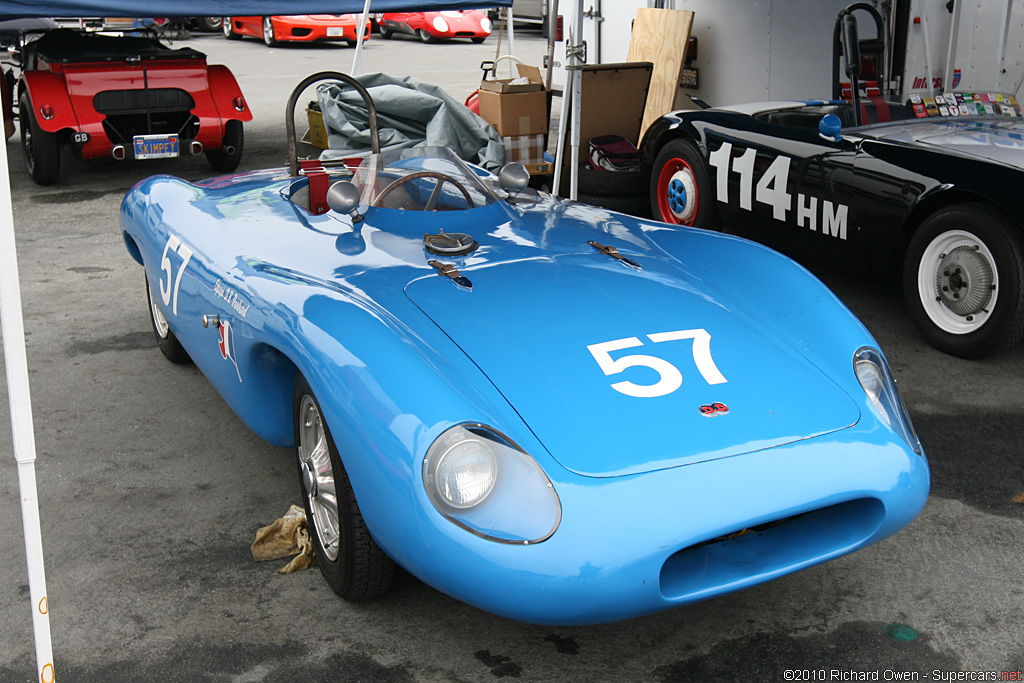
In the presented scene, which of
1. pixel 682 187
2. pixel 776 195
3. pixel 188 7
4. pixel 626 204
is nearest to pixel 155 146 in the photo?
pixel 188 7

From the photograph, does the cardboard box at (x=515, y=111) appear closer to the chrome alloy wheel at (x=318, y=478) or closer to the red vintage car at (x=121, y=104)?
the red vintage car at (x=121, y=104)

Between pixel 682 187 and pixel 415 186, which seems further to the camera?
pixel 682 187

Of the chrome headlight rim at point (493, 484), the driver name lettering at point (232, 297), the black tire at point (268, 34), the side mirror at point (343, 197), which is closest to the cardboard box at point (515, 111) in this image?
the side mirror at point (343, 197)

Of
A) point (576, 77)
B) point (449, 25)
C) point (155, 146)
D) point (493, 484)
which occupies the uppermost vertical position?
point (449, 25)

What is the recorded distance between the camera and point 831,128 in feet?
16.1

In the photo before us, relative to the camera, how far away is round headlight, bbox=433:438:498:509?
2.12 metres

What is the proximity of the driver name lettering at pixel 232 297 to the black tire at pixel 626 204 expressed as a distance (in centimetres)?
411

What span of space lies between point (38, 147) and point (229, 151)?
160 centimetres

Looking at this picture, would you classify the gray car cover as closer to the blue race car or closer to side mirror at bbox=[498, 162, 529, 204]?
side mirror at bbox=[498, 162, 529, 204]

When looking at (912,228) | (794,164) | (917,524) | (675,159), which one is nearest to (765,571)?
(917,524)

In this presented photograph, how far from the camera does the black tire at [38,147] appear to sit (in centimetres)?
827

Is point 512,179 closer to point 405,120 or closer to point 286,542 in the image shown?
point 286,542

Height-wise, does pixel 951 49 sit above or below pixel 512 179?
above

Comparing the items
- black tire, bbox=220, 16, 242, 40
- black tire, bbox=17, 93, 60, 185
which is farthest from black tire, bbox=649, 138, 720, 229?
black tire, bbox=220, 16, 242, 40
